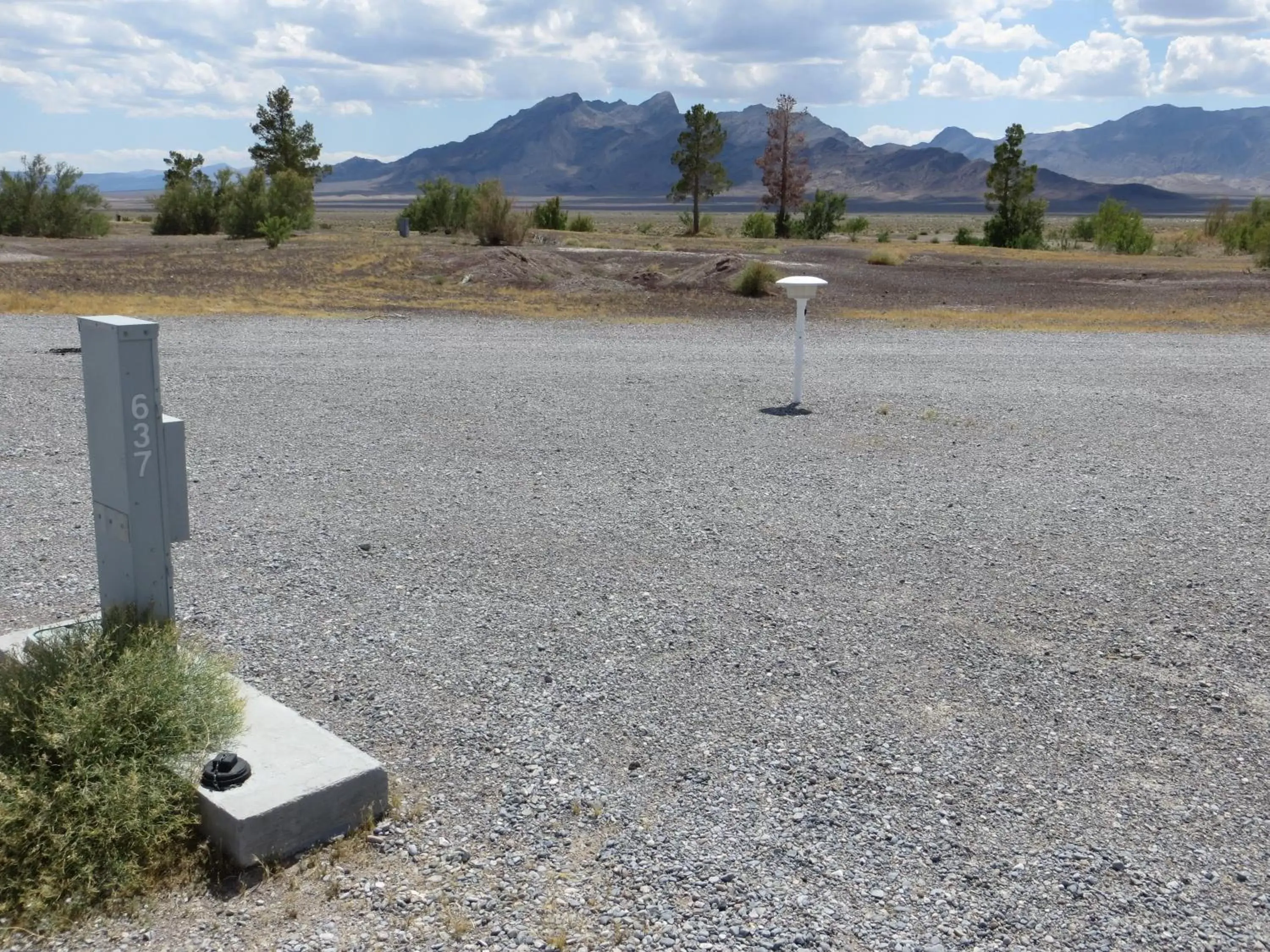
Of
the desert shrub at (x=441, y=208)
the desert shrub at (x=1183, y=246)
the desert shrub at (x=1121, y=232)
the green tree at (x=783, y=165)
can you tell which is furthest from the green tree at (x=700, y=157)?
the desert shrub at (x=1183, y=246)

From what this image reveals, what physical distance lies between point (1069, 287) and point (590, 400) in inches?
848

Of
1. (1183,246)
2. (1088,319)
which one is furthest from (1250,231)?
(1088,319)

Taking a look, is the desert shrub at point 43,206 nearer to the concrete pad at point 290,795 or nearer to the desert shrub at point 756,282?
the desert shrub at point 756,282

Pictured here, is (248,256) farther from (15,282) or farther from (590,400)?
(590,400)

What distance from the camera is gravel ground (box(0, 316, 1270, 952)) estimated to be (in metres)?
3.69

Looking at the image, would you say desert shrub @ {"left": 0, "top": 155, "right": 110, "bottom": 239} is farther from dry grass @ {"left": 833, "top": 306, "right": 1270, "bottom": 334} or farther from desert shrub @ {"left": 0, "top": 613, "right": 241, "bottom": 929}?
desert shrub @ {"left": 0, "top": 613, "right": 241, "bottom": 929}

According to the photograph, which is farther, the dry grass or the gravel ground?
the dry grass

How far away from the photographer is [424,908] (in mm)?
3609

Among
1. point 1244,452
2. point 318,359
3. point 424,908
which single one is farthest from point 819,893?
point 318,359

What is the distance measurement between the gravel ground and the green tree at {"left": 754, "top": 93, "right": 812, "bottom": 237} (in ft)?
169

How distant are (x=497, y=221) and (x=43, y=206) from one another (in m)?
19.0

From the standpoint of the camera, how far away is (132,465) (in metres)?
4.13

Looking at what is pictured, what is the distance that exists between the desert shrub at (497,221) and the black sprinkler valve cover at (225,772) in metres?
36.8

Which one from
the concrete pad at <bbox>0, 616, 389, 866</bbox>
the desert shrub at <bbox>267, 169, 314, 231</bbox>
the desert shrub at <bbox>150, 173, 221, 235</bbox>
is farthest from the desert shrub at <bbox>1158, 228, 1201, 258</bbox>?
the concrete pad at <bbox>0, 616, 389, 866</bbox>
